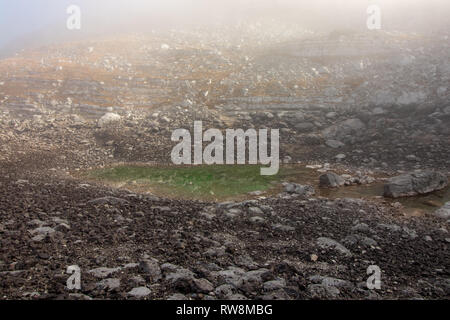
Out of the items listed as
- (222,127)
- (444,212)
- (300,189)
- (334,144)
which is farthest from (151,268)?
(222,127)

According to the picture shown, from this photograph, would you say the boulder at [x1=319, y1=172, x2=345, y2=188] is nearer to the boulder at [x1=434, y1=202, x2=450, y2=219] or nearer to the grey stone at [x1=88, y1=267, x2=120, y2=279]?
the boulder at [x1=434, y1=202, x2=450, y2=219]

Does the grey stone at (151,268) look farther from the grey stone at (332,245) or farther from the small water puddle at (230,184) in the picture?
the small water puddle at (230,184)

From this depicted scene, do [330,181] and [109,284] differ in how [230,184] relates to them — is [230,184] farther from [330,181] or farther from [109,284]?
[109,284]

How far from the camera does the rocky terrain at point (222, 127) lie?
9430mm

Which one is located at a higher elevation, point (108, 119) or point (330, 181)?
point (108, 119)

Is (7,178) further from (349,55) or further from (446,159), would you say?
(349,55)

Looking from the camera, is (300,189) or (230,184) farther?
(230,184)

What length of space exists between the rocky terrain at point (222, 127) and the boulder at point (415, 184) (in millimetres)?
137

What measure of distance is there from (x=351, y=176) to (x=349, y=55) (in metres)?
27.5

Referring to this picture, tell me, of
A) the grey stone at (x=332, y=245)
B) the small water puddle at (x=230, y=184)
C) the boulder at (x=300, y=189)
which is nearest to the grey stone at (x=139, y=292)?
the grey stone at (x=332, y=245)

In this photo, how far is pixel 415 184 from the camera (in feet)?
59.7

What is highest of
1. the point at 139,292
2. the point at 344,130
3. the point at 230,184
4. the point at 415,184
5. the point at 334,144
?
the point at 344,130

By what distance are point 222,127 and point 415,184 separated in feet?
53.7
